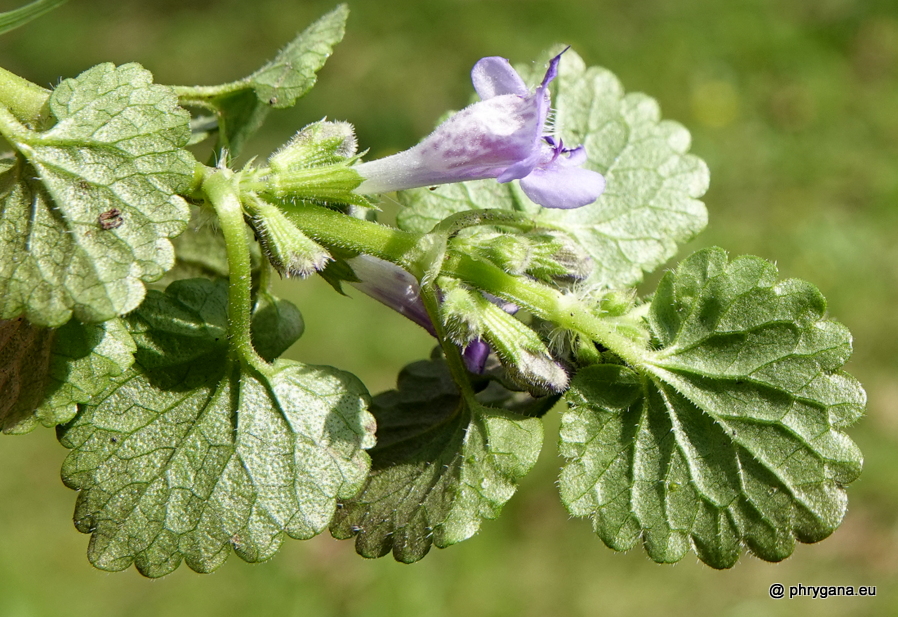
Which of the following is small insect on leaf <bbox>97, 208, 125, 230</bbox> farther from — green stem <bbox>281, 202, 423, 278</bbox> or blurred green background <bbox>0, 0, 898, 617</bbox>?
blurred green background <bbox>0, 0, 898, 617</bbox>

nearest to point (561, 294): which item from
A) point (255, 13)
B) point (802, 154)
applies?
point (802, 154)

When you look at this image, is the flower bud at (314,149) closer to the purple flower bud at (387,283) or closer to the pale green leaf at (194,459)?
the purple flower bud at (387,283)

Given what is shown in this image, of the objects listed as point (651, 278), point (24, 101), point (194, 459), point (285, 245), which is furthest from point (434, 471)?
point (651, 278)

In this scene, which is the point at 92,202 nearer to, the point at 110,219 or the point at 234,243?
the point at 110,219

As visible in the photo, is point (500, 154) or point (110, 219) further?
point (500, 154)

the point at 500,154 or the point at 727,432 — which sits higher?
the point at 500,154

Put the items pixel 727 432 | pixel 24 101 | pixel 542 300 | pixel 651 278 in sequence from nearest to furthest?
pixel 24 101 → pixel 542 300 → pixel 727 432 → pixel 651 278

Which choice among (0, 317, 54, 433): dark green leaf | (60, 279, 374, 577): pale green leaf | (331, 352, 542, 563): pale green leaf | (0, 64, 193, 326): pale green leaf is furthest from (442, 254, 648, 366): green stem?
(0, 317, 54, 433): dark green leaf
